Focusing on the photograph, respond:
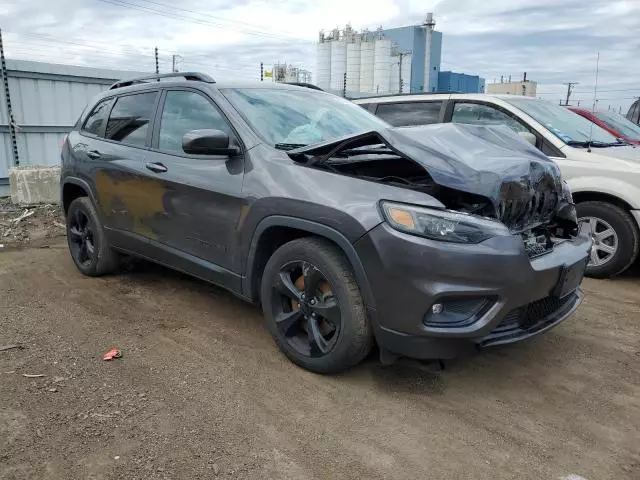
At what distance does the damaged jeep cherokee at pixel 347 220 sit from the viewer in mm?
2738

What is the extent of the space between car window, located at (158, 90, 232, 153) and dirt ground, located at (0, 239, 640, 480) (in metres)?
1.35

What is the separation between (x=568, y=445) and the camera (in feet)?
8.55

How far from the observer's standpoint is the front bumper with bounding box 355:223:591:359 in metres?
2.68

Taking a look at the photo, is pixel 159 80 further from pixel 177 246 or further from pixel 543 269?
pixel 543 269

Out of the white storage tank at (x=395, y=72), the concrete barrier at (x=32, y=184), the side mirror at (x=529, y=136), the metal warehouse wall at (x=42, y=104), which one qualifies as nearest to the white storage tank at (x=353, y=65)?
the white storage tank at (x=395, y=72)

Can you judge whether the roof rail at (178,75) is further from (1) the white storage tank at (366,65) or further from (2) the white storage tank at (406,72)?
(2) the white storage tank at (406,72)

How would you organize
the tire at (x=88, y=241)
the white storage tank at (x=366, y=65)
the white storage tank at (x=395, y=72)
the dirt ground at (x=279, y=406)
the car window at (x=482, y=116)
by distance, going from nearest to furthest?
the dirt ground at (x=279, y=406)
the tire at (x=88, y=241)
the car window at (x=482, y=116)
the white storage tank at (x=395, y=72)
the white storage tank at (x=366, y=65)

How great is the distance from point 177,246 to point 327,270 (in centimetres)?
150

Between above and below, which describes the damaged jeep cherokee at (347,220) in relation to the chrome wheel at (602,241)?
above

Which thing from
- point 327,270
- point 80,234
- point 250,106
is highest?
point 250,106

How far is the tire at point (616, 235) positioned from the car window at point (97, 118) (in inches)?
181

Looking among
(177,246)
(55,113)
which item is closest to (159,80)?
(177,246)

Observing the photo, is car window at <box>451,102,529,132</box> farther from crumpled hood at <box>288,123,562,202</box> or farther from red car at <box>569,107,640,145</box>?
crumpled hood at <box>288,123,562,202</box>

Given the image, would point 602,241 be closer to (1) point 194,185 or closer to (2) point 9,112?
(1) point 194,185
